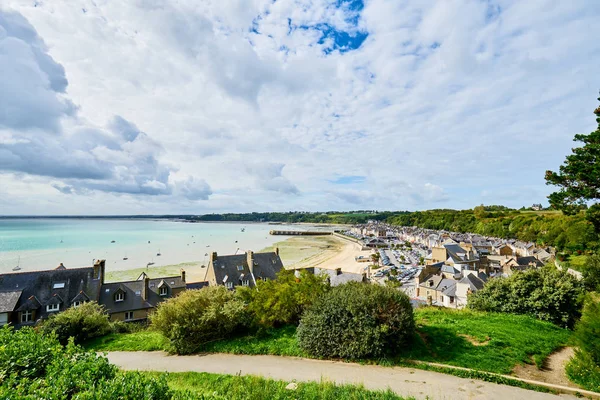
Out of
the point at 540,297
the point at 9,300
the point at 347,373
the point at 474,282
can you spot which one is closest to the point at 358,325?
the point at 347,373

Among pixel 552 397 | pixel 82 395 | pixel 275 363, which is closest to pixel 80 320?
pixel 275 363

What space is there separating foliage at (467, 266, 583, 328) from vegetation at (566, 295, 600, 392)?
38.2 ft

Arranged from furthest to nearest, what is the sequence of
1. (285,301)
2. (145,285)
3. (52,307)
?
(145,285) < (52,307) < (285,301)

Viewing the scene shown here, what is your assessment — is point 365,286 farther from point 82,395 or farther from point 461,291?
point 461,291

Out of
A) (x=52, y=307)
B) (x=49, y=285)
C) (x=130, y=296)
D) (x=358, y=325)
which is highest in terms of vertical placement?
(x=358, y=325)

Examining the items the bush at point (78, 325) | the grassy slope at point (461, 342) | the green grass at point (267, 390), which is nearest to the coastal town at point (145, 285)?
the grassy slope at point (461, 342)

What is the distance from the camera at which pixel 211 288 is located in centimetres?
1697

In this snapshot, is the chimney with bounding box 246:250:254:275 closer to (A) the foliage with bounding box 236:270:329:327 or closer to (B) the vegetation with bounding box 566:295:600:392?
(A) the foliage with bounding box 236:270:329:327

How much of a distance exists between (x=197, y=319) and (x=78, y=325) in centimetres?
1004

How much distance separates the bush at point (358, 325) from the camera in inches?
453

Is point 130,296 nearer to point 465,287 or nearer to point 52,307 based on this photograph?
point 52,307

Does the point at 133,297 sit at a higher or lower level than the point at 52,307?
higher

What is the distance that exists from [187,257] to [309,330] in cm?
6861

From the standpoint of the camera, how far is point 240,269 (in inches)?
1331
